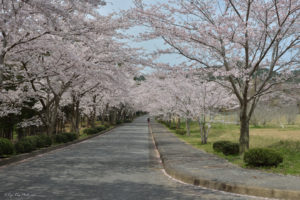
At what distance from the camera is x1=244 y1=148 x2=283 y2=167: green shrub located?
9.51 metres

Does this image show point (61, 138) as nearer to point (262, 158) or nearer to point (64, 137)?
point (64, 137)

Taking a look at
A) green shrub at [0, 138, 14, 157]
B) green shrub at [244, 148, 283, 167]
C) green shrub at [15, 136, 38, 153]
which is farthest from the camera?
green shrub at [15, 136, 38, 153]

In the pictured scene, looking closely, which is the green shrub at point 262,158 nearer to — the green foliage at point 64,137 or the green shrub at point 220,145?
the green shrub at point 220,145

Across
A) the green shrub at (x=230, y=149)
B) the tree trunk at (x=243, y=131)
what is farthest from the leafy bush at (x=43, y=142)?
the tree trunk at (x=243, y=131)

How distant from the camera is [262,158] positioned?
31.2ft

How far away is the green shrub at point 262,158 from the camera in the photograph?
9508 millimetres

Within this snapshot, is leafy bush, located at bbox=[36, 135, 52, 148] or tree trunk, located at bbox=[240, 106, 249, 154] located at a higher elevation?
tree trunk, located at bbox=[240, 106, 249, 154]

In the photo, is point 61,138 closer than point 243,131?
No

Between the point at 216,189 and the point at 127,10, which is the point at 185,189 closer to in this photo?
the point at 216,189

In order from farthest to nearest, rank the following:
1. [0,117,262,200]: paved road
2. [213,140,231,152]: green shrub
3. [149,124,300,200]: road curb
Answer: [213,140,231,152]: green shrub → [0,117,262,200]: paved road → [149,124,300,200]: road curb

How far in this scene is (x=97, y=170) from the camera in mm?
9781

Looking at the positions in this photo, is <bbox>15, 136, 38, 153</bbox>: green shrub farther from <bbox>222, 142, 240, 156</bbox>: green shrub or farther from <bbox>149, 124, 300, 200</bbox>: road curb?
<bbox>222, 142, 240, 156</bbox>: green shrub

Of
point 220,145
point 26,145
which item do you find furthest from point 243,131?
point 26,145

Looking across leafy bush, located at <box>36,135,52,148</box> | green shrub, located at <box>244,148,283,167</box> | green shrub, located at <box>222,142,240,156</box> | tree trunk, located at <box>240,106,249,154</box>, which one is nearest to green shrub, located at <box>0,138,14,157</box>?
leafy bush, located at <box>36,135,52,148</box>
